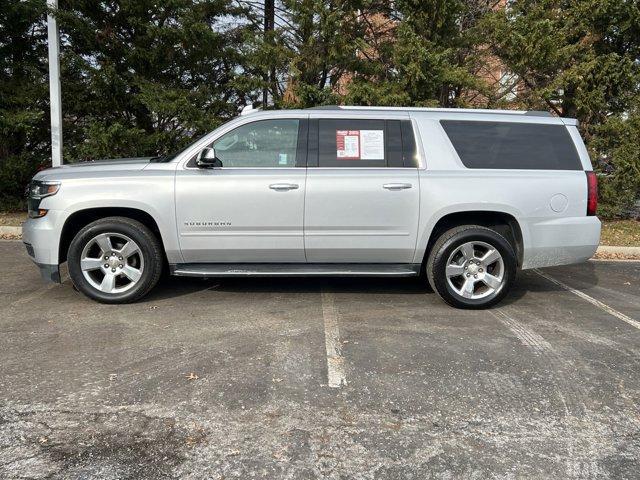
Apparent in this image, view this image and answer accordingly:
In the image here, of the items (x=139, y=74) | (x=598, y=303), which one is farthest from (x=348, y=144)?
(x=139, y=74)

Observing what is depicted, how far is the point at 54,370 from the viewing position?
3771 mm

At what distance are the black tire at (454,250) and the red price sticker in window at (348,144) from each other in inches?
46.7

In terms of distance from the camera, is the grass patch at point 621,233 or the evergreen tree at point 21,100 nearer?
the grass patch at point 621,233

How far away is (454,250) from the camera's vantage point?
5.24 metres

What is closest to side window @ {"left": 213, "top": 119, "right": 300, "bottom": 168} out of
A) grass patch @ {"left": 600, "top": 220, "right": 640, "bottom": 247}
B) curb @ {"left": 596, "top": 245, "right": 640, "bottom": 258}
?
curb @ {"left": 596, "top": 245, "right": 640, "bottom": 258}

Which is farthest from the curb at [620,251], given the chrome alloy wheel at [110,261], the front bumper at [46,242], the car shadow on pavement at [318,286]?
the front bumper at [46,242]

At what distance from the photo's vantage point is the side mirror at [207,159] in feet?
16.4

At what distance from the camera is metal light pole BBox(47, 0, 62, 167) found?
9.38 metres

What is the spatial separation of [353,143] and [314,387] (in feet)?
8.50

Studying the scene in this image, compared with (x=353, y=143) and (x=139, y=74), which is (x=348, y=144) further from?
(x=139, y=74)

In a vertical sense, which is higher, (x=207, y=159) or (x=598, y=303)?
(x=207, y=159)

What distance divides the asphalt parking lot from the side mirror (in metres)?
1.37

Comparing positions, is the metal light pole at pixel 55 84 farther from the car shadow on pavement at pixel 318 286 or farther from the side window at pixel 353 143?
the side window at pixel 353 143

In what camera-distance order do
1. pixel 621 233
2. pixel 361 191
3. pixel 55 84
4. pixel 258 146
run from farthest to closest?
pixel 621 233
pixel 55 84
pixel 258 146
pixel 361 191
